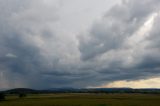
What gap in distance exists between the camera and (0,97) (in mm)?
151375

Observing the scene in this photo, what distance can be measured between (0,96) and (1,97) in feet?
5.72

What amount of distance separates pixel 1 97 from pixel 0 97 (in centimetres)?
59

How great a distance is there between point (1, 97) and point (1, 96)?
136 cm

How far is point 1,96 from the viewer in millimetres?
152625

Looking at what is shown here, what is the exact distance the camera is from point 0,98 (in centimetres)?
15012

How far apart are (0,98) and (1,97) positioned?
4.33 feet

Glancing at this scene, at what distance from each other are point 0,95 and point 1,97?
11.7 feet

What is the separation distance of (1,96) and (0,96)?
64cm

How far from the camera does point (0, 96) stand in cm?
15275

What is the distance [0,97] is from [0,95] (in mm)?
3337

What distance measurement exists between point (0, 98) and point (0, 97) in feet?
4.46

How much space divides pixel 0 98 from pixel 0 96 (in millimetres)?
2841

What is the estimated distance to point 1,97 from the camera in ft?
497
